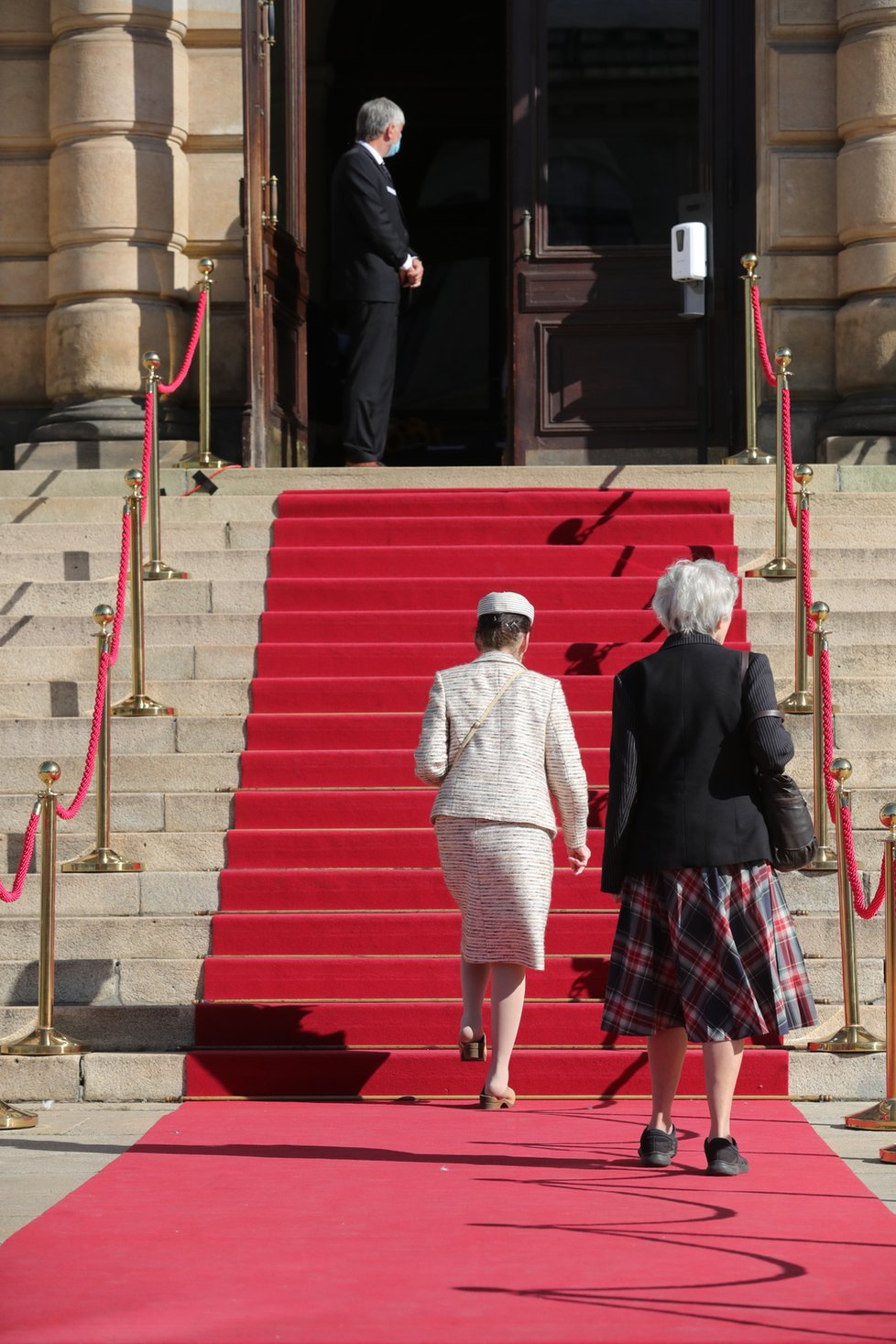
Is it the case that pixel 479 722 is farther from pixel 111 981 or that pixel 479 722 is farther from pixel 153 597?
pixel 153 597

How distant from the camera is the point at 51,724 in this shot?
9570 mm

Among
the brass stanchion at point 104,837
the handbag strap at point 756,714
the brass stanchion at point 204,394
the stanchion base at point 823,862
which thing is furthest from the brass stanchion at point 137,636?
→ the handbag strap at point 756,714

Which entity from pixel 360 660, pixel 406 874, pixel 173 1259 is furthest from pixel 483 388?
pixel 173 1259

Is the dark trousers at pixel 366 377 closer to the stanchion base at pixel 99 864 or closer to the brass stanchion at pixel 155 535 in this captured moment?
the brass stanchion at pixel 155 535

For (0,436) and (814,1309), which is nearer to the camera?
(814,1309)

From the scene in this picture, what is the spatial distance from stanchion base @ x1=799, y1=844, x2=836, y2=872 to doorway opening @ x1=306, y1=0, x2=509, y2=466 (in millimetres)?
11133

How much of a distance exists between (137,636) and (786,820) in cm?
432

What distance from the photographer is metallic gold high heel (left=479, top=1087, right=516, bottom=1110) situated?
7.30 metres

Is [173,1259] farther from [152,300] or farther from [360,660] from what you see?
[152,300]

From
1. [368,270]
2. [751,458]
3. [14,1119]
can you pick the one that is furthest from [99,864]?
[751,458]

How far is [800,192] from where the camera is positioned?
44.3 feet

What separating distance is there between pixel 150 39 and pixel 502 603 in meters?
7.43

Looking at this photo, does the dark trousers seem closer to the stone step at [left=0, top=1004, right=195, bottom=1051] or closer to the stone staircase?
the stone staircase

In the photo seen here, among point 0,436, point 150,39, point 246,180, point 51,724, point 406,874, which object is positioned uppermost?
point 150,39
